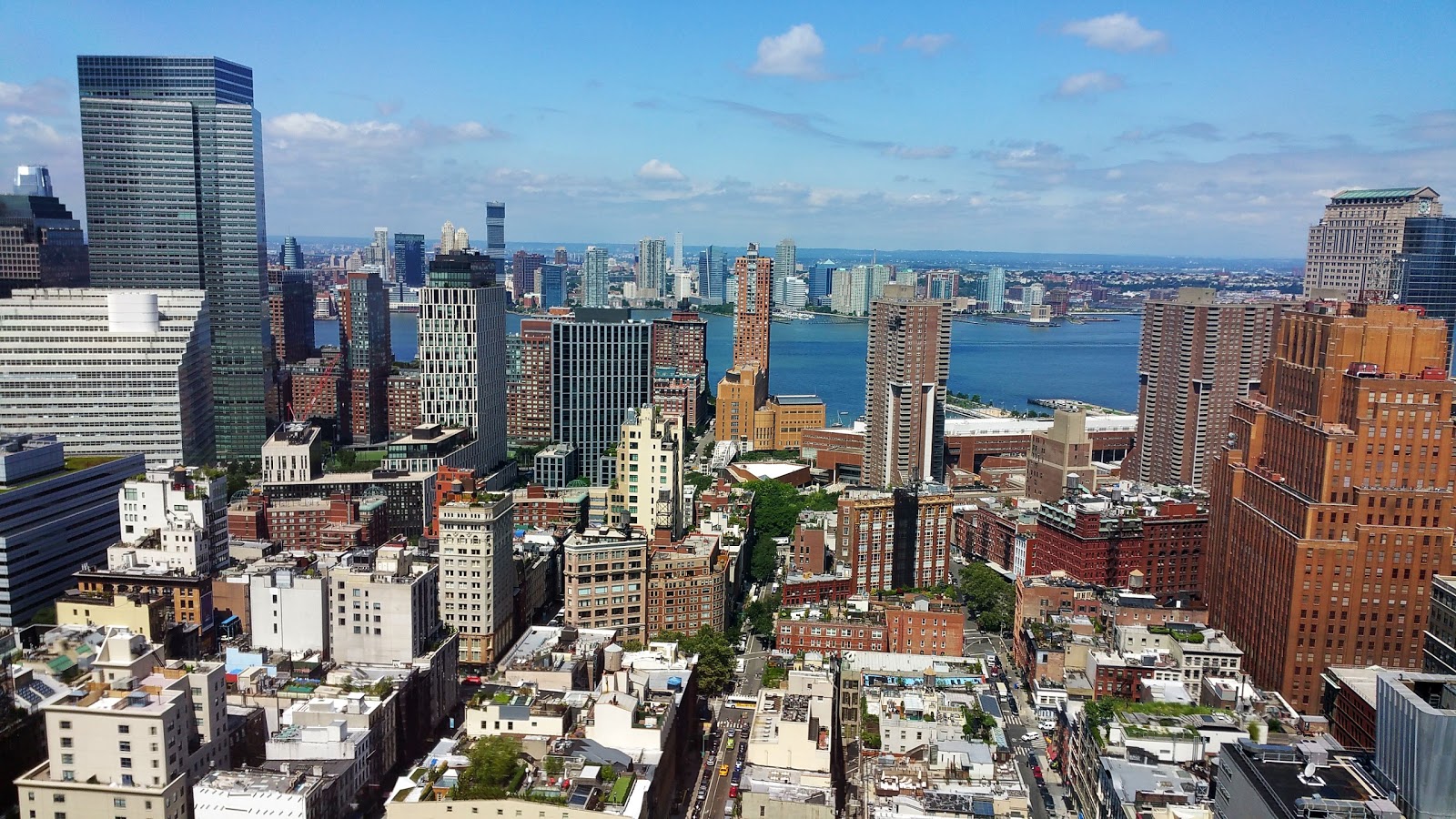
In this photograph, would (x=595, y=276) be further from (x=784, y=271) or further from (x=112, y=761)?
(x=112, y=761)

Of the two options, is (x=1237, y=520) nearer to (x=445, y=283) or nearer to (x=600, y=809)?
(x=600, y=809)

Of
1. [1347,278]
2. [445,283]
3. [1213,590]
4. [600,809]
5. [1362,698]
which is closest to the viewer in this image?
[600,809]

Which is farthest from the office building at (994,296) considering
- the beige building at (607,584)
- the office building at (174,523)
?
the office building at (174,523)

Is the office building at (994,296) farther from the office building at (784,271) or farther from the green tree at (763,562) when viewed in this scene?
the green tree at (763,562)

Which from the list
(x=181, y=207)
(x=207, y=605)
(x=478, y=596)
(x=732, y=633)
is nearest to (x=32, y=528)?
(x=207, y=605)

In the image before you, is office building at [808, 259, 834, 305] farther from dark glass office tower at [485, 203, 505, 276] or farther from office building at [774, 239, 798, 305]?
dark glass office tower at [485, 203, 505, 276]

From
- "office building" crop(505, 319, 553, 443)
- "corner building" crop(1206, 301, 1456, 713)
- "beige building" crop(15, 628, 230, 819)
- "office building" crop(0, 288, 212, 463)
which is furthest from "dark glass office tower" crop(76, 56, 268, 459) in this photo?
"corner building" crop(1206, 301, 1456, 713)
